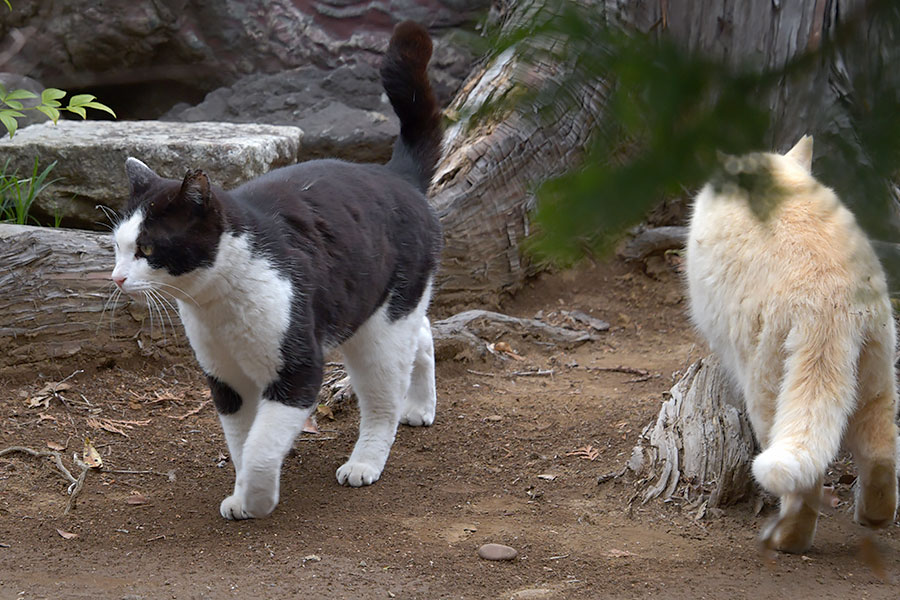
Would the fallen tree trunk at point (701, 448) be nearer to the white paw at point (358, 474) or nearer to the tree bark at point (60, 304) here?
the white paw at point (358, 474)

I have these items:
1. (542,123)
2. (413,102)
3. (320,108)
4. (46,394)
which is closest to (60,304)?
(46,394)

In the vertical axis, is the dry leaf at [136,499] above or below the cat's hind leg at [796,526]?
below

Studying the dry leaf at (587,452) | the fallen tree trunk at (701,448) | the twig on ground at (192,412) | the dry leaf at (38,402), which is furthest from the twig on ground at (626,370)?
the dry leaf at (38,402)

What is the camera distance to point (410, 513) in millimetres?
3533

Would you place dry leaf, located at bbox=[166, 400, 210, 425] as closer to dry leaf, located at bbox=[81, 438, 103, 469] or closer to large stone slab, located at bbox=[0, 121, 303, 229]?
dry leaf, located at bbox=[81, 438, 103, 469]

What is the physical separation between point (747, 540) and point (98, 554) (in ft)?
7.12

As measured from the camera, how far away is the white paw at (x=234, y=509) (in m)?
3.43

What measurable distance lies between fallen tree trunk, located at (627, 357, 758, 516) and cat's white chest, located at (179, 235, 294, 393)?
1.47 meters

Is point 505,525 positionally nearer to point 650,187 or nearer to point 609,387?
point 609,387

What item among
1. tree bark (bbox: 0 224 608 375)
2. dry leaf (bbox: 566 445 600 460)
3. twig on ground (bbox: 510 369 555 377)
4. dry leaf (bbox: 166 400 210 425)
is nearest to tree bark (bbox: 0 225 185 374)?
tree bark (bbox: 0 224 608 375)

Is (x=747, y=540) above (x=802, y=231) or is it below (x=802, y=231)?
below

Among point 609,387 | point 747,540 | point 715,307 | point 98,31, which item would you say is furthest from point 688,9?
point 98,31

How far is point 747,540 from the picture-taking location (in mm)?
3148

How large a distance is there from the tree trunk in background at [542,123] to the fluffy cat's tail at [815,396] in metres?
0.88
